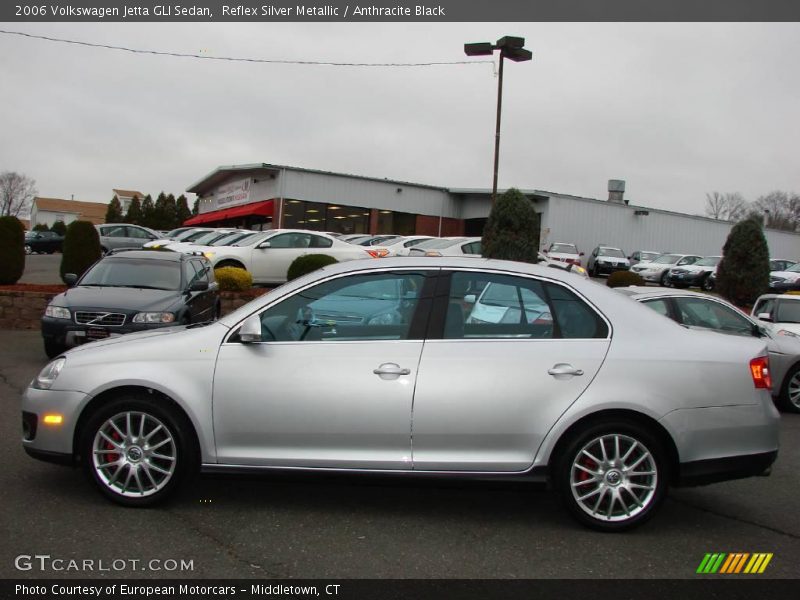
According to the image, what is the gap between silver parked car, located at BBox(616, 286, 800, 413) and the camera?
8.96m

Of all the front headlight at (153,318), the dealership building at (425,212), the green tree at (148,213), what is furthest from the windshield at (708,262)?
the green tree at (148,213)

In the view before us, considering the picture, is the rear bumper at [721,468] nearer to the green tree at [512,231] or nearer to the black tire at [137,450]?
the black tire at [137,450]

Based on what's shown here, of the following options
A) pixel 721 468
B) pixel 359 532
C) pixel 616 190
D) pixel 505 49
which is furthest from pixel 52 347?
pixel 616 190

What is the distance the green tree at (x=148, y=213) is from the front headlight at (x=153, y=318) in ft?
226

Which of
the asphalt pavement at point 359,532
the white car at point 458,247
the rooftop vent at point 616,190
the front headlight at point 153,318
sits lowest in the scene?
the asphalt pavement at point 359,532

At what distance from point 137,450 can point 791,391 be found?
8129 millimetres

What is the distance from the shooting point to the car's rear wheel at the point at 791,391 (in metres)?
9.29

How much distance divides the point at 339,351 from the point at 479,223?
42.0 metres

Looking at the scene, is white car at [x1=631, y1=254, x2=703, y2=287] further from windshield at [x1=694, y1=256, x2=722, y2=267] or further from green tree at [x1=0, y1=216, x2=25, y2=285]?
green tree at [x1=0, y1=216, x2=25, y2=285]

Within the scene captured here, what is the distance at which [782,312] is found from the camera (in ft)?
36.6

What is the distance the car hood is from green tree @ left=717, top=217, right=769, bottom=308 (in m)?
15.9

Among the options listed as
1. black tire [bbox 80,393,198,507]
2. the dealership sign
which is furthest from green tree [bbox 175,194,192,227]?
black tire [bbox 80,393,198,507]

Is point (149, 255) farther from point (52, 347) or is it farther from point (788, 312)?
point (788, 312)

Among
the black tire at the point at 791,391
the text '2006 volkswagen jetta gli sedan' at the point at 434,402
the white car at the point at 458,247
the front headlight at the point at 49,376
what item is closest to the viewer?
the text '2006 volkswagen jetta gli sedan' at the point at 434,402
